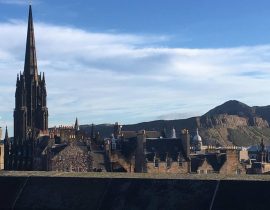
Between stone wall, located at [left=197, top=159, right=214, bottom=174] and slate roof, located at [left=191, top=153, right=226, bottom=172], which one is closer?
stone wall, located at [left=197, top=159, right=214, bottom=174]

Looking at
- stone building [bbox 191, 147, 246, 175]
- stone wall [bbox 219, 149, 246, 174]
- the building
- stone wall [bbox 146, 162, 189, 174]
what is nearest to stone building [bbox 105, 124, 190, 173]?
stone wall [bbox 146, 162, 189, 174]

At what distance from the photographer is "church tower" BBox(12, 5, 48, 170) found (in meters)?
81.9

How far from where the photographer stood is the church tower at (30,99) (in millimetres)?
Answer: 81938

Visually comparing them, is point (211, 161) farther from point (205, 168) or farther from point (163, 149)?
point (163, 149)

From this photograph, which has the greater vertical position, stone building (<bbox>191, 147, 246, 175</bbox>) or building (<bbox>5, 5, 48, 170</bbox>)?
building (<bbox>5, 5, 48, 170</bbox>)

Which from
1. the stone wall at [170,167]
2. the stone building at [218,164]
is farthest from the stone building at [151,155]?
the stone building at [218,164]

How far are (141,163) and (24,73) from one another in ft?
116

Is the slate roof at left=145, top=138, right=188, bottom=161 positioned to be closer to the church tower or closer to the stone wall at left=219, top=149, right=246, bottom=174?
the stone wall at left=219, top=149, right=246, bottom=174

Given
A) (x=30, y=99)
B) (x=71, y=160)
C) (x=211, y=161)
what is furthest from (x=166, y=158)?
(x=30, y=99)

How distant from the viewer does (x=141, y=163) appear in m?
57.8

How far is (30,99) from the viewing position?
277 feet

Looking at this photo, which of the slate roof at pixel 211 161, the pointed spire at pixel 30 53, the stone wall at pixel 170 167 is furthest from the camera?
the pointed spire at pixel 30 53

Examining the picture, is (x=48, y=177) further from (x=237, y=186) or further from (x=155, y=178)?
(x=237, y=186)

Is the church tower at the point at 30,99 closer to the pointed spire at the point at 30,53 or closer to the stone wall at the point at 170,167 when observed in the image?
the pointed spire at the point at 30,53
